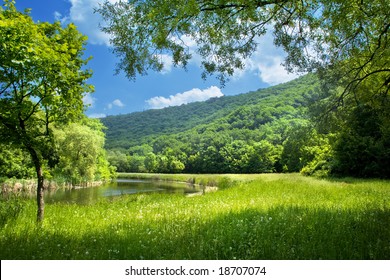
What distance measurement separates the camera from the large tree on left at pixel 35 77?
7.06 m

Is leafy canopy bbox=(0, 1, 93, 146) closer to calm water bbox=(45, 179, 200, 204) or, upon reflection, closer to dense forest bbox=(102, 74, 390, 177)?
dense forest bbox=(102, 74, 390, 177)

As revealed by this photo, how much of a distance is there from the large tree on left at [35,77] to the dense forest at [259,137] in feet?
28.7

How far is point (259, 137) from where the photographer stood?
119 m

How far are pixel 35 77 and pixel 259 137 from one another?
379 feet

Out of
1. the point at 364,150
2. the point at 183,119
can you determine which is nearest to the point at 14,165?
the point at 364,150

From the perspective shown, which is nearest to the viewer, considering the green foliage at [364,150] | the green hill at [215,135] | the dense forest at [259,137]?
the dense forest at [259,137]

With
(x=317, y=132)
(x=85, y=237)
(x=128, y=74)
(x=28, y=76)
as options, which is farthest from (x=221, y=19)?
(x=317, y=132)

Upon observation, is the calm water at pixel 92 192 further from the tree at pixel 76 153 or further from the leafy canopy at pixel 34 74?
the leafy canopy at pixel 34 74

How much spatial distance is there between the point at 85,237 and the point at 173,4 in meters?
5.73

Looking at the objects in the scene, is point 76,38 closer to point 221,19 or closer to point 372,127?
point 221,19

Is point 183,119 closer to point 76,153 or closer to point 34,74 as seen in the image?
point 76,153

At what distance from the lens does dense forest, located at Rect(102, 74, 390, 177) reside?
14.6 metres

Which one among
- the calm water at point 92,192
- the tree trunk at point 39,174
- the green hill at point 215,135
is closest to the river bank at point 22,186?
the calm water at point 92,192

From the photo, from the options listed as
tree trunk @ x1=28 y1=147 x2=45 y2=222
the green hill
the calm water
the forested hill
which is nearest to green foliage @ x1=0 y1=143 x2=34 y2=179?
the calm water
